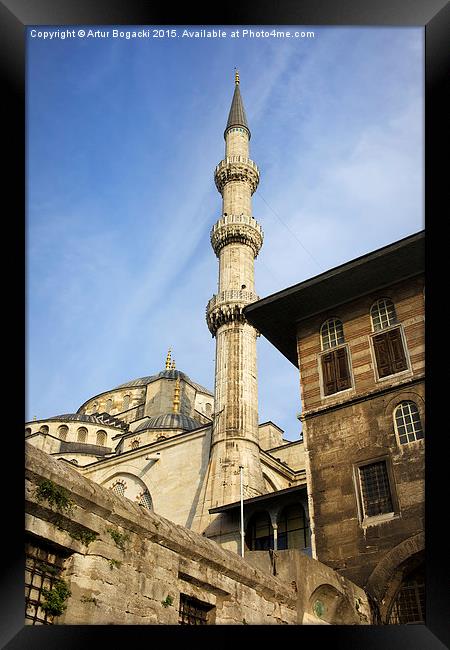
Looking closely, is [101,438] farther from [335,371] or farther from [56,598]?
[56,598]

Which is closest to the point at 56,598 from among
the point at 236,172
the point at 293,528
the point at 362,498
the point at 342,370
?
the point at 362,498

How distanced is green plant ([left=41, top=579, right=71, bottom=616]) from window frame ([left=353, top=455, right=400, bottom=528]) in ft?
23.1

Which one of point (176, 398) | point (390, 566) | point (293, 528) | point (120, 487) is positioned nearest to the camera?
point (390, 566)

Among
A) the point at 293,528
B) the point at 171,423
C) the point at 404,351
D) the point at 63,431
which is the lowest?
the point at 293,528

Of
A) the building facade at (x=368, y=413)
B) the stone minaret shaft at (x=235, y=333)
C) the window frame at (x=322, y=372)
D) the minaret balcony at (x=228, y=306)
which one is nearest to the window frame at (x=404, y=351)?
the building facade at (x=368, y=413)

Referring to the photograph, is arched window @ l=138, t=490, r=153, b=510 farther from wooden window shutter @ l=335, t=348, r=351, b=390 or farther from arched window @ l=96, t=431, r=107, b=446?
wooden window shutter @ l=335, t=348, r=351, b=390

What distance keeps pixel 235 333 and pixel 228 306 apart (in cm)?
125

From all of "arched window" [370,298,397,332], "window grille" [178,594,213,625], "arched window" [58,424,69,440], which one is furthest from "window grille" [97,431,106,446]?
"window grille" [178,594,213,625]

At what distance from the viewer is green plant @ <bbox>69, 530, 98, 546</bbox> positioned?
21.2 ft

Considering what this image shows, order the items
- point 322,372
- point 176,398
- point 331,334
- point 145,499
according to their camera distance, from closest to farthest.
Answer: point 322,372 → point 331,334 → point 145,499 → point 176,398

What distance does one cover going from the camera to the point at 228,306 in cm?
2747
